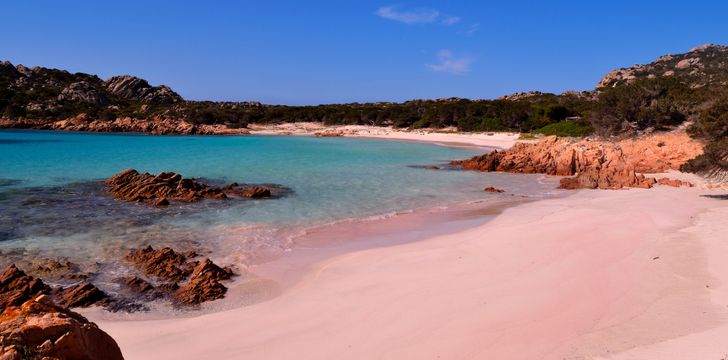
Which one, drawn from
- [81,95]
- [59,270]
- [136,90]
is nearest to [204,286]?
[59,270]

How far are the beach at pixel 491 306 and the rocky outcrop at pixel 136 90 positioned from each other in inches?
3909

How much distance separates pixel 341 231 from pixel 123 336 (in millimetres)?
5680

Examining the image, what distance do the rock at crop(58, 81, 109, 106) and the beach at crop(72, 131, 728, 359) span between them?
8753cm

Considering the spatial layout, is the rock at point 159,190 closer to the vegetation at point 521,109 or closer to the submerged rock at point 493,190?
the submerged rock at point 493,190

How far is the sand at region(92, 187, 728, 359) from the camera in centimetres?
462

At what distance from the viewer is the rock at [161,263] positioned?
24.7 feet

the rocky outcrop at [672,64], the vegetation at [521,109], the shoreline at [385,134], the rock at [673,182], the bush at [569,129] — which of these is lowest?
the rock at [673,182]

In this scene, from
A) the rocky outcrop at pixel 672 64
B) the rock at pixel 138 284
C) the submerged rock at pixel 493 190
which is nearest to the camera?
the rock at pixel 138 284

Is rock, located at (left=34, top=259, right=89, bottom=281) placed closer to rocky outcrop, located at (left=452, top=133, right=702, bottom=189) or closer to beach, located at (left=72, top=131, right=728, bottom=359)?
beach, located at (left=72, top=131, right=728, bottom=359)

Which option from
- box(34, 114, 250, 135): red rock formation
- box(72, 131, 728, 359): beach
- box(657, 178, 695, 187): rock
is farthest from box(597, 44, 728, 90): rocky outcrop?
box(72, 131, 728, 359): beach

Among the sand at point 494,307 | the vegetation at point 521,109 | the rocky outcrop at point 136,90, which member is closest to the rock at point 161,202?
the sand at point 494,307

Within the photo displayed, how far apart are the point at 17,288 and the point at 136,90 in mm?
104088

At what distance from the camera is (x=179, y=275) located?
749 cm

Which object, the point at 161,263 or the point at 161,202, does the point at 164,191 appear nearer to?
the point at 161,202
